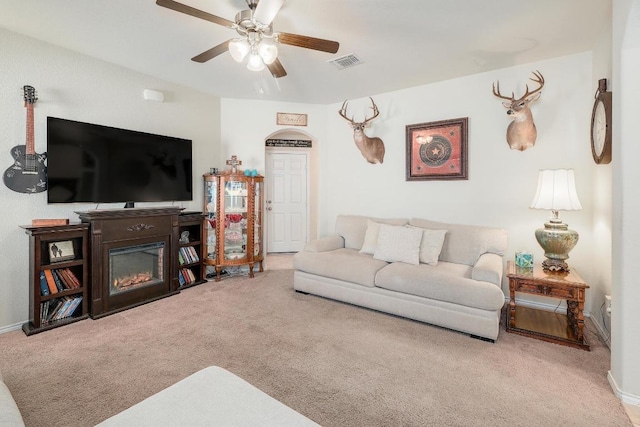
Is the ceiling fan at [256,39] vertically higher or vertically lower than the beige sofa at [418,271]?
higher

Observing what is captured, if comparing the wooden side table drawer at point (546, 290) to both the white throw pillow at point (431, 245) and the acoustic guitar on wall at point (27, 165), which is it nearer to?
the white throw pillow at point (431, 245)

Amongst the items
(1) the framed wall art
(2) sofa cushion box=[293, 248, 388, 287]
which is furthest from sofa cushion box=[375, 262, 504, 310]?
(1) the framed wall art

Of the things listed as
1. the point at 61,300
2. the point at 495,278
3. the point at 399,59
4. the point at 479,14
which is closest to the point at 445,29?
the point at 479,14

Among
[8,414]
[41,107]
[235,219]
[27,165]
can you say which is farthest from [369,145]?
[8,414]

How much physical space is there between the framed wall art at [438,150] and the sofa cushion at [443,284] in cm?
123

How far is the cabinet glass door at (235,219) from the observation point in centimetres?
426

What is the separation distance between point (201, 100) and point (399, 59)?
2.79 metres

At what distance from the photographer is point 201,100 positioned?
4371mm

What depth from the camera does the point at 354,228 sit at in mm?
4191

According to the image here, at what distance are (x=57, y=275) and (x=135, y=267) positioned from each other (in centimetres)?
70

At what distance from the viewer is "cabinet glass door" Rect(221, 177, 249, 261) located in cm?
426

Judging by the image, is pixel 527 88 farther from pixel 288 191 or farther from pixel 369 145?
pixel 288 191

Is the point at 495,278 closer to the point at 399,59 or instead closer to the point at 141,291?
the point at 399,59

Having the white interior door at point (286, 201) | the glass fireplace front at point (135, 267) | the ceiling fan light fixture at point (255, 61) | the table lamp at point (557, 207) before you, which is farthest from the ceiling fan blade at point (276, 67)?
the white interior door at point (286, 201)
